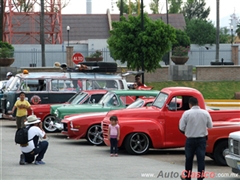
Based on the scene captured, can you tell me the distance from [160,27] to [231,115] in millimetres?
22491

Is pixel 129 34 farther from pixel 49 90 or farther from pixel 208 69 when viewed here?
pixel 49 90

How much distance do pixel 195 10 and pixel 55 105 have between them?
306 feet

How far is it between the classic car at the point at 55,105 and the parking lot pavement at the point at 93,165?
350cm

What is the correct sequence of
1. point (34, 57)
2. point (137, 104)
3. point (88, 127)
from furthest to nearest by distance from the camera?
1. point (34, 57)
2. point (88, 127)
3. point (137, 104)

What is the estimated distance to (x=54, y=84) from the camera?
2569cm

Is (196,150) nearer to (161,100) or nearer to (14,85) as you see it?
(161,100)

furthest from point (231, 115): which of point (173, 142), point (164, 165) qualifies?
point (164, 165)

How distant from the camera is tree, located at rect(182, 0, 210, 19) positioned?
114m

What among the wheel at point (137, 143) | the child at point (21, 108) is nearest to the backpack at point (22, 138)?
the wheel at point (137, 143)

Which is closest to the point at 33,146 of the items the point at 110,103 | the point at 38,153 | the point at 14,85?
the point at 38,153

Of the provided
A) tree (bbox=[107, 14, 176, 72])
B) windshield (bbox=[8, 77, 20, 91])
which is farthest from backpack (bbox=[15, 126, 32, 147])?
tree (bbox=[107, 14, 176, 72])

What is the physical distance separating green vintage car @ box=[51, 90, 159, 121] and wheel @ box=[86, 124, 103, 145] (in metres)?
1.31

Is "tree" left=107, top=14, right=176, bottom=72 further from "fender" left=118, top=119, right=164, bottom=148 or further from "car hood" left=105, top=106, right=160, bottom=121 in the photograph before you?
"fender" left=118, top=119, right=164, bottom=148

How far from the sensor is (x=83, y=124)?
750 inches
